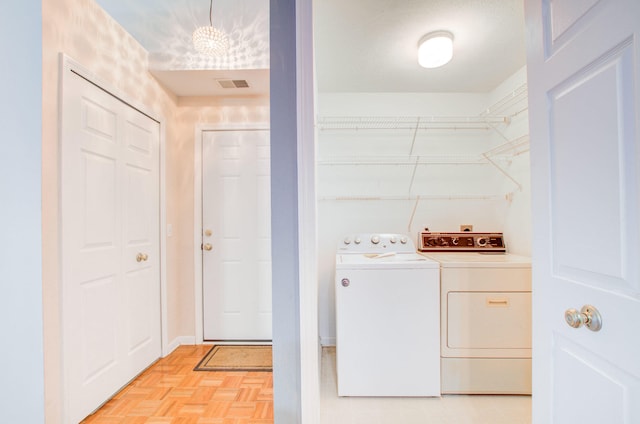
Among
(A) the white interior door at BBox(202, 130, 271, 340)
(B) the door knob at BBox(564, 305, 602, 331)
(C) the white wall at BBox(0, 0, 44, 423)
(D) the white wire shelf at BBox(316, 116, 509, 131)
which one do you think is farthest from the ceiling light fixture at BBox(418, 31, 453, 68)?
(C) the white wall at BBox(0, 0, 44, 423)

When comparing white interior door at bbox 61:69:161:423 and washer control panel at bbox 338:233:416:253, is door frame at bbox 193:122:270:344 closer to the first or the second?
white interior door at bbox 61:69:161:423

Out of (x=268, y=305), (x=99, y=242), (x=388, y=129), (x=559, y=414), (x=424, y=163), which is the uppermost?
(x=388, y=129)

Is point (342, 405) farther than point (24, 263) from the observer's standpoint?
Yes

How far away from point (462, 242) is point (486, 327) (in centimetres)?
79

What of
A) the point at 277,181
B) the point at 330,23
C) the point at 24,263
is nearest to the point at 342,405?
the point at 277,181

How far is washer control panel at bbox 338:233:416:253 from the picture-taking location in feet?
7.38

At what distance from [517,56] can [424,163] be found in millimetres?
978

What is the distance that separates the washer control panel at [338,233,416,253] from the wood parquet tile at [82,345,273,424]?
1147mm

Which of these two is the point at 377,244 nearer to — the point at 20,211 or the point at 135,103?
the point at 20,211

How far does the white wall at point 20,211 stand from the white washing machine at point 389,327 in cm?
132

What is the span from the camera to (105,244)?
171 cm

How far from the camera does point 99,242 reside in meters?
1.66

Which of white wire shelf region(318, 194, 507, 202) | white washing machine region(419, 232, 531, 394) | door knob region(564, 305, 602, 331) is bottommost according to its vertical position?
white washing machine region(419, 232, 531, 394)

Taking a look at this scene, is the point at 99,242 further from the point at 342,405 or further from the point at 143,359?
the point at 342,405
